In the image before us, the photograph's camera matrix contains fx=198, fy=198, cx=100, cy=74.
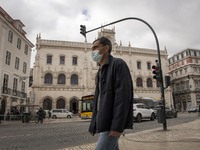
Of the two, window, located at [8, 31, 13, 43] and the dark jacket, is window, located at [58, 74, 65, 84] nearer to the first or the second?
window, located at [8, 31, 13, 43]

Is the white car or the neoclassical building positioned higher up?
the neoclassical building

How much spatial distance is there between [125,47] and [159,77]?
118 ft

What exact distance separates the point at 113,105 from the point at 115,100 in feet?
0.27

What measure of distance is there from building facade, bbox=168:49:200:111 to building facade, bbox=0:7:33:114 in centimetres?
3963

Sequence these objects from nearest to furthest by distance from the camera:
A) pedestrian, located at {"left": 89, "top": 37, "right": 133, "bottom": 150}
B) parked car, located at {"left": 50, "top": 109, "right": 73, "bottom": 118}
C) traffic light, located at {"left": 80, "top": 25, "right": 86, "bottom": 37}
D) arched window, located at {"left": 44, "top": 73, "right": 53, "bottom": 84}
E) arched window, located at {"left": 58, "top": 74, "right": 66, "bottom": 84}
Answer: pedestrian, located at {"left": 89, "top": 37, "right": 133, "bottom": 150}
traffic light, located at {"left": 80, "top": 25, "right": 86, "bottom": 37}
parked car, located at {"left": 50, "top": 109, "right": 73, "bottom": 118}
arched window, located at {"left": 44, "top": 73, "right": 53, "bottom": 84}
arched window, located at {"left": 58, "top": 74, "right": 66, "bottom": 84}

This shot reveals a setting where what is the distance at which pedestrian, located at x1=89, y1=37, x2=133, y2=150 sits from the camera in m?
2.31

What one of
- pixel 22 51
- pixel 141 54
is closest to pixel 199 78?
pixel 141 54

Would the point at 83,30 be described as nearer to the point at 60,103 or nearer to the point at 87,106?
the point at 87,106

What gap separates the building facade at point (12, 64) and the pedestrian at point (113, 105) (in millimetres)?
24388

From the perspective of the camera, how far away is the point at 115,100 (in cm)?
240

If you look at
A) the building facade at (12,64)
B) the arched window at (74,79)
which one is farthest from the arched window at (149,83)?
the building facade at (12,64)

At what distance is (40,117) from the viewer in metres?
21.9

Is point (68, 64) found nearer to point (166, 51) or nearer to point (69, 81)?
point (69, 81)

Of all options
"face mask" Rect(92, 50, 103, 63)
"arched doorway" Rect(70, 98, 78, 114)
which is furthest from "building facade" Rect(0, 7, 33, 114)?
"face mask" Rect(92, 50, 103, 63)
